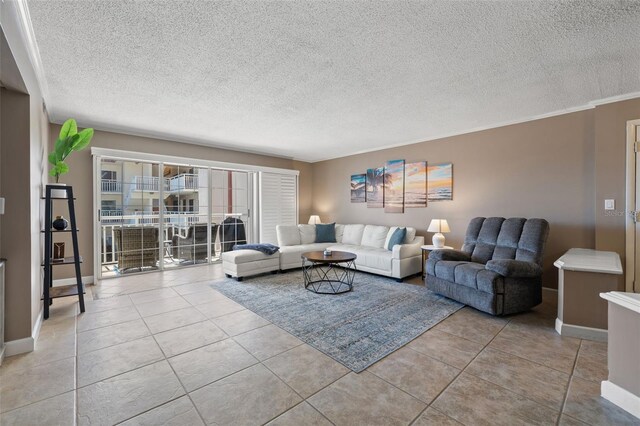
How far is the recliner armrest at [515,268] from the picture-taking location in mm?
2891

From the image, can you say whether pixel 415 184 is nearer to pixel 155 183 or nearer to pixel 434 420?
pixel 434 420

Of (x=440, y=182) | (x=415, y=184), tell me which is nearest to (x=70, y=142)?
(x=415, y=184)

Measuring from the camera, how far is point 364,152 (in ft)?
20.2

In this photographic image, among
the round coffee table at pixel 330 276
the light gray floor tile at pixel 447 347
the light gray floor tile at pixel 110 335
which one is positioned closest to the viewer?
the light gray floor tile at pixel 447 347

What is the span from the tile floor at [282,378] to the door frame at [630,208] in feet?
4.26

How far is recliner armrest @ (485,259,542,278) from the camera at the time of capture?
2.89 m

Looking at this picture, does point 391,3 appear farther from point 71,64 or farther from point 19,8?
point 71,64

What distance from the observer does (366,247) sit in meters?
5.38

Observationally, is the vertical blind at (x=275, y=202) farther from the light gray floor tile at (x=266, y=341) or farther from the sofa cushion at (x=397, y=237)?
the light gray floor tile at (x=266, y=341)

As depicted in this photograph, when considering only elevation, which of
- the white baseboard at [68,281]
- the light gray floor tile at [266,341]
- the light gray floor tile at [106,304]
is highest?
the white baseboard at [68,281]

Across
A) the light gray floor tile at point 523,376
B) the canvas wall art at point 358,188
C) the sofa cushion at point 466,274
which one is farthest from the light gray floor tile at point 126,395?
the canvas wall art at point 358,188

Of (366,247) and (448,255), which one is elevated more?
(448,255)

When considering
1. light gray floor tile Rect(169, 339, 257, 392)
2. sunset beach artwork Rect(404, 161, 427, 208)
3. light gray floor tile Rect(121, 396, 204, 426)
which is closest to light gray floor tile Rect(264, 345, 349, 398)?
light gray floor tile Rect(169, 339, 257, 392)

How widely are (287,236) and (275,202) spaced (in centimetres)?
123
